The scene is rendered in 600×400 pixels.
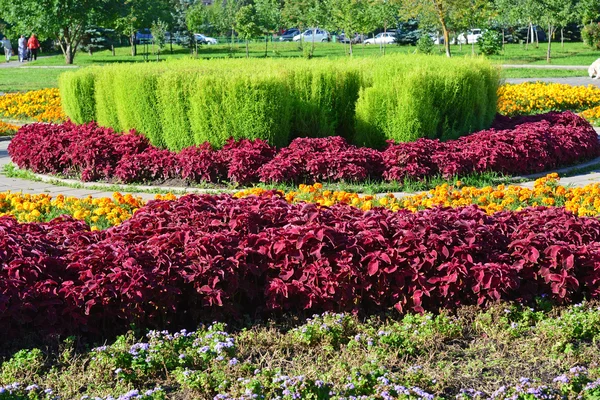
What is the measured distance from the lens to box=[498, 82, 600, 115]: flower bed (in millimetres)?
14800

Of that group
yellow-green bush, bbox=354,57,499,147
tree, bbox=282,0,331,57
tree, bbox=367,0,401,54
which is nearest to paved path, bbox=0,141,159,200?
yellow-green bush, bbox=354,57,499,147

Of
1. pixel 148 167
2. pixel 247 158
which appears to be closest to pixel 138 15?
pixel 148 167

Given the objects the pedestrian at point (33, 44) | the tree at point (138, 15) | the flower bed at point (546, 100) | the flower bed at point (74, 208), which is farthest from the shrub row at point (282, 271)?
the tree at point (138, 15)

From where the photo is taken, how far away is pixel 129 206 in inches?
285

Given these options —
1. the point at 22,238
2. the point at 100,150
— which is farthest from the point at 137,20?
the point at 22,238

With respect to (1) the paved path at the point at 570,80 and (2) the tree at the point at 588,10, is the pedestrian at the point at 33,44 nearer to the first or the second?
(2) the tree at the point at 588,10

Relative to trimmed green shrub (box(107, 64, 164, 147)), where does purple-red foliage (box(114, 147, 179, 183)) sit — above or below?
below

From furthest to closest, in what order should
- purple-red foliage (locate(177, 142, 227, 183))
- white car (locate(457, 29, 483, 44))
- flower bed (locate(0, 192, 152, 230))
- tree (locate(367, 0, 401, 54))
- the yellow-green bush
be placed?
tree (locate(367, 0, 401, 54)) < white car (locate(457, 29, 483, 44)) < the yellow-green bush < purple-red foliage (locate(177, 142, 227, 183)) < flower bed (locate(0, 192, 152, 230))

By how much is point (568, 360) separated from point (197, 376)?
6.12ft

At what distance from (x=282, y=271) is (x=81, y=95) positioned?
749cm

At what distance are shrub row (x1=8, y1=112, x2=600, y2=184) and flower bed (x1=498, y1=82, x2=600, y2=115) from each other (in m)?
4.76

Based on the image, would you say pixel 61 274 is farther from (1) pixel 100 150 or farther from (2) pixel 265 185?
(1) pixel 100 150

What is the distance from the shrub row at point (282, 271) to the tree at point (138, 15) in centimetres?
3921

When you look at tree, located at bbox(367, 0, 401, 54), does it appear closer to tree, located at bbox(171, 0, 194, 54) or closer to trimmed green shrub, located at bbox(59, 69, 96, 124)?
tree, located at bbox(171, 0, 194, 54)
